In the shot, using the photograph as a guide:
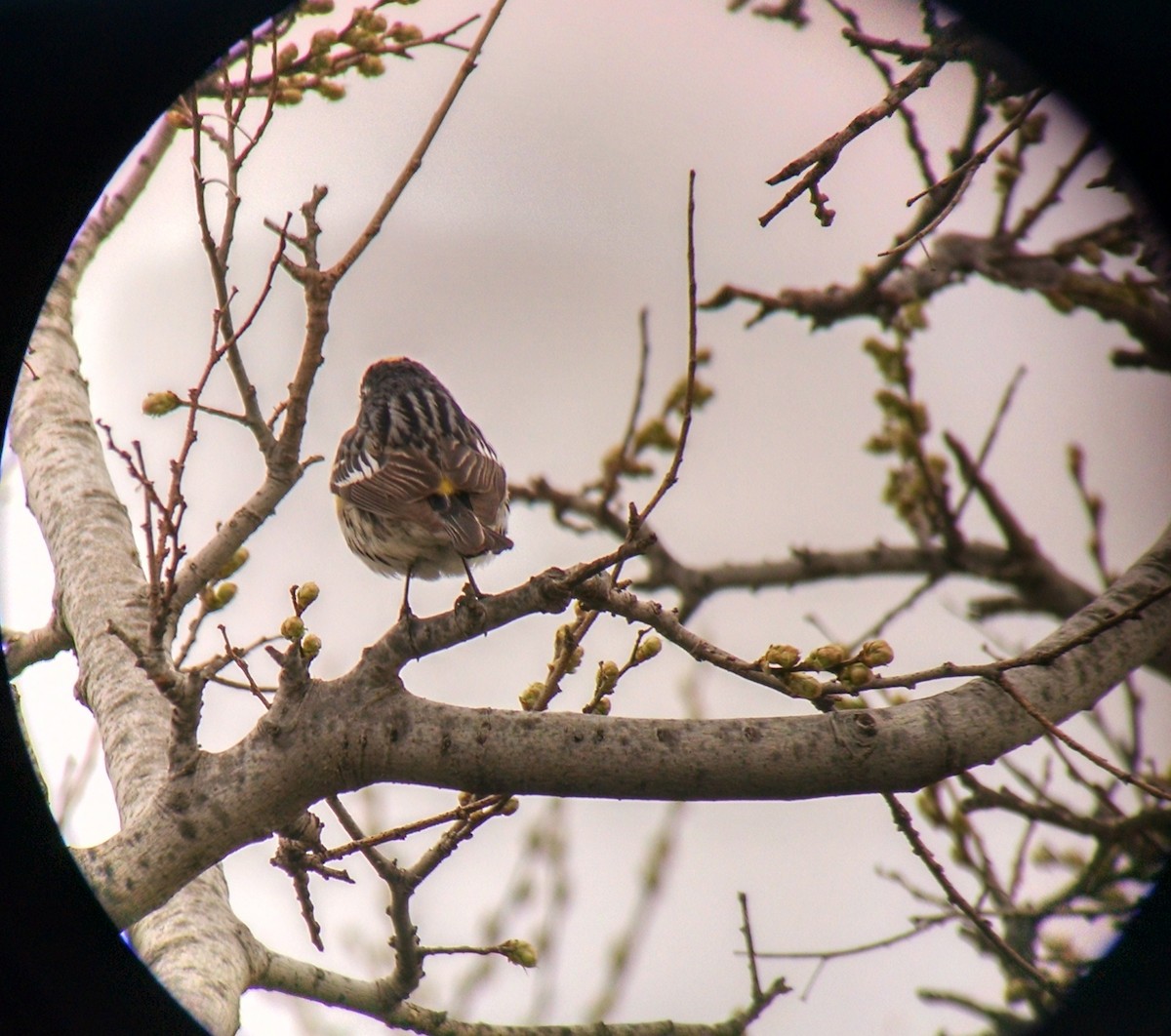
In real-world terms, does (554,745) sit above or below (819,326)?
below

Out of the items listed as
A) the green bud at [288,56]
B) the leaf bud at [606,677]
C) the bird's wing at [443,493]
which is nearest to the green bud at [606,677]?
the leaf bud at [606,677]

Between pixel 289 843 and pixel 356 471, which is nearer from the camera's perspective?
pixel 289 843

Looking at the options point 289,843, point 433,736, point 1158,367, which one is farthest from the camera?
point 1158,367

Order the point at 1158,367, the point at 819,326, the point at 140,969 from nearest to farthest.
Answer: the point at 140,969 → the point at 1158,367 → the point at 819,326

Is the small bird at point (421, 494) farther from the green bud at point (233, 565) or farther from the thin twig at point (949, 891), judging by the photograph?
the thin twig at point (949, 891)

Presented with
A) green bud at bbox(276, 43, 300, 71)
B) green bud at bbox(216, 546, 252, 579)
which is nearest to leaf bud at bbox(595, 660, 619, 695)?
green bud at bbox(216, 546, 252, 579)

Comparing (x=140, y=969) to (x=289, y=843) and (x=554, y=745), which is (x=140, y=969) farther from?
(x=554, y=745)

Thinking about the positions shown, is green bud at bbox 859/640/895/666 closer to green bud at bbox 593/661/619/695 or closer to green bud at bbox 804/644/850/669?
green bud at bbox 804/644/850/669

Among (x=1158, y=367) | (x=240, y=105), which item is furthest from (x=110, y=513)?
(x=1158, y=367)
